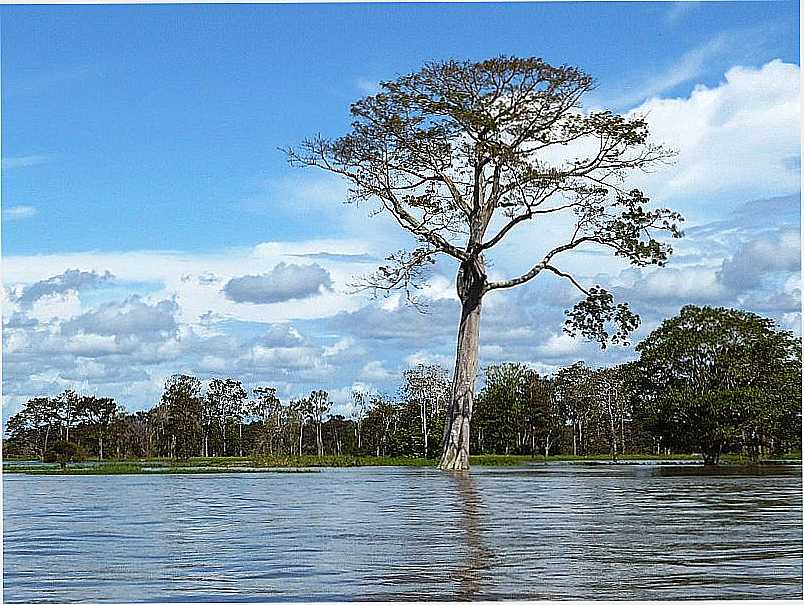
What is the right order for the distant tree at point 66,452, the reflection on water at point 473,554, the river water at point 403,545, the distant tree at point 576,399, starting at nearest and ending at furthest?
the reflection on water at point 473,554 → the river water at point 403,545 → the distant tree at point 66,452 → the distant tree at point 576,399

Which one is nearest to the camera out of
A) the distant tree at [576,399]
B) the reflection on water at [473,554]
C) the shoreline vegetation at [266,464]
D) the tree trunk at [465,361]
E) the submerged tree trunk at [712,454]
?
the reflection on water at [473,554]

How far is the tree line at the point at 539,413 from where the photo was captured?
22.3 m

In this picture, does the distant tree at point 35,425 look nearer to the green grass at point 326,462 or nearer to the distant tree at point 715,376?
the green grass at point 326,462

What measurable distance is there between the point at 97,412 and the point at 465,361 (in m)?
12.7

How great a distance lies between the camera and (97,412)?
2856 centimetres

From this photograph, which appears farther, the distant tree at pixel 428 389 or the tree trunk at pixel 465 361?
the distant tree at pixel 428 389

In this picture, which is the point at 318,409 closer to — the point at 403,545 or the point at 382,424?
the point at 382,424

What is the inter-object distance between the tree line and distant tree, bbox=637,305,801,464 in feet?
0.07

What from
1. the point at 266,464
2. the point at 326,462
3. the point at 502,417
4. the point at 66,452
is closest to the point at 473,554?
the point at 266,464

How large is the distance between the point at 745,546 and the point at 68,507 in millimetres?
5656

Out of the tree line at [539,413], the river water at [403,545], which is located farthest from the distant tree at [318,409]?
the river water at [403,545]

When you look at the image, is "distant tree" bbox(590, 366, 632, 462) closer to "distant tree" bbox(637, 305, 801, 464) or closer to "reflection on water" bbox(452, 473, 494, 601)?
"distant tree" bbox(637, 305, 801, 464)

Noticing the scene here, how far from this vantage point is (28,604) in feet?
15.5

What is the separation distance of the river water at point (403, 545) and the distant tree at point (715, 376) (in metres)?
10.7
